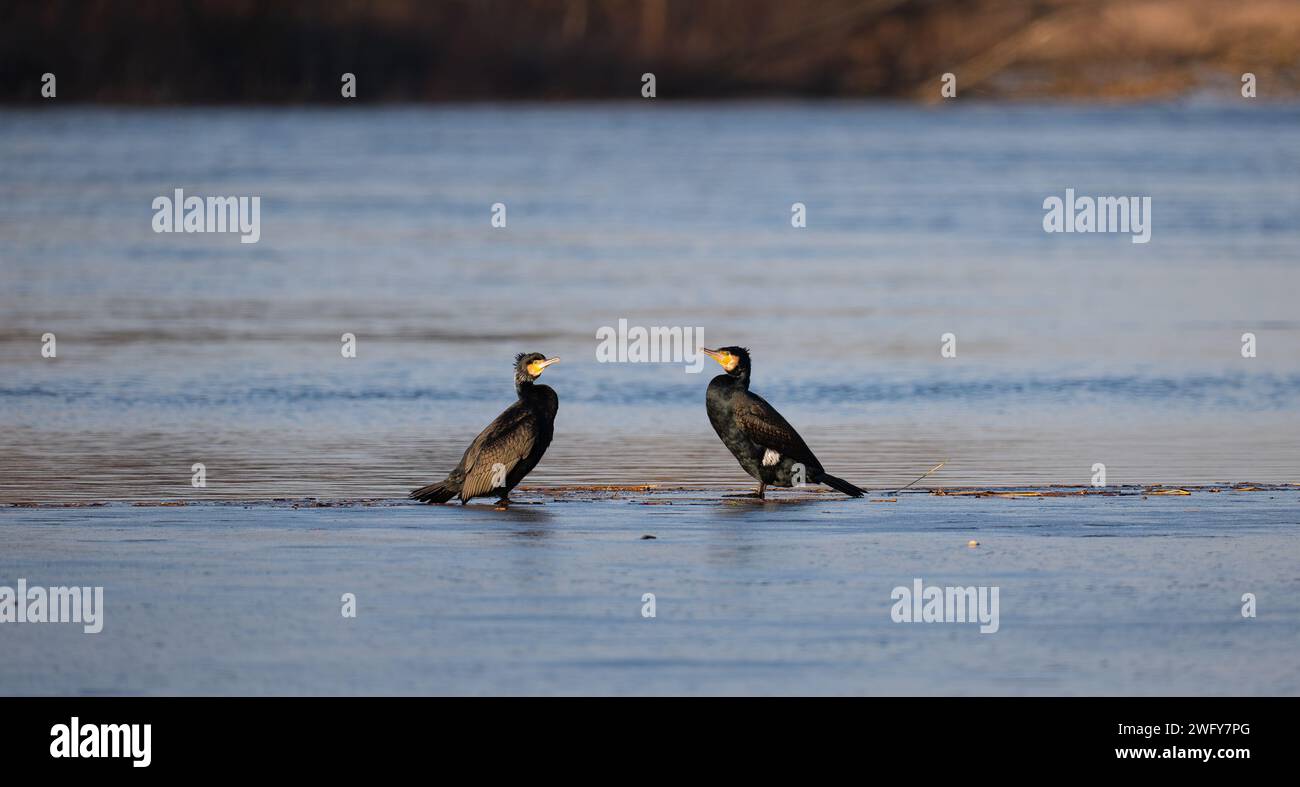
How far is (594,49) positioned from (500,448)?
3637 inches

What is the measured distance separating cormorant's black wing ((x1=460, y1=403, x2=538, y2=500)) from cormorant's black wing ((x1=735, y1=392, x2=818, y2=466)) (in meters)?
1.17

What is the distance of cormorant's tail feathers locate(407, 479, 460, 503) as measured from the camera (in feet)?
40.6

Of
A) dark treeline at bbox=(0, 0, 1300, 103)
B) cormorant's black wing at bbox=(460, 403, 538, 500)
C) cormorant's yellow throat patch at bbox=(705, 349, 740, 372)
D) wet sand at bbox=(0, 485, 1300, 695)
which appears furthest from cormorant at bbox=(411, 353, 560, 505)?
dark treeline at bbox=(0, 0, 1300, 103)

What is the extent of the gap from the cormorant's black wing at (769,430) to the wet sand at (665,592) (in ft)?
0.99

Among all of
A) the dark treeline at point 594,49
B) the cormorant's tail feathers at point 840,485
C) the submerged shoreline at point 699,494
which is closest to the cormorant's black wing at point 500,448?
the submerged shoreline at point 699,494

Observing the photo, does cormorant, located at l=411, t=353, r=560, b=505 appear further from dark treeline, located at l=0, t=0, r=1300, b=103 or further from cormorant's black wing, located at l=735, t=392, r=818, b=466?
dark treeline, located at l=0, t=0, r=1300, b=103

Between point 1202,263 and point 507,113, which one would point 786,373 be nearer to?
point 1202,263

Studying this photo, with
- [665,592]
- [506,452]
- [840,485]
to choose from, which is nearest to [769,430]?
[840,485]

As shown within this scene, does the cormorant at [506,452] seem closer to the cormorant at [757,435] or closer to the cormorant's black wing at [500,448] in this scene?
the cormorant's black wing at [500,448]

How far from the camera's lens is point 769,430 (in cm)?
1245

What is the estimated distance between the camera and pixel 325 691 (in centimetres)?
843

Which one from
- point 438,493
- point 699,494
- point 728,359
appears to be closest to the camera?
point 438,493

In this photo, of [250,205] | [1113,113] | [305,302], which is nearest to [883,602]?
[305,302]

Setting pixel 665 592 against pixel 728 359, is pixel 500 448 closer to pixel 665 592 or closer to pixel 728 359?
pixel 728 359
